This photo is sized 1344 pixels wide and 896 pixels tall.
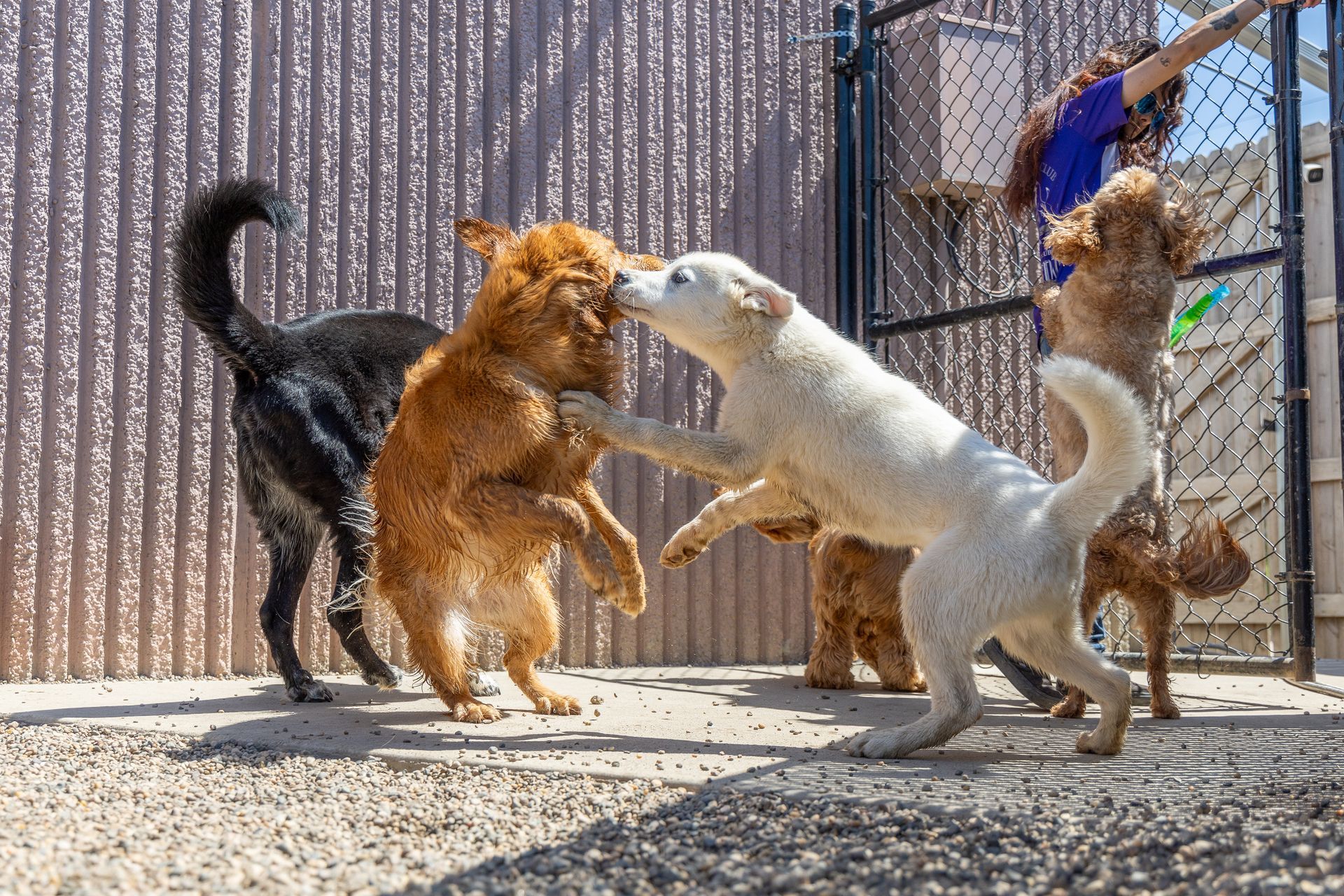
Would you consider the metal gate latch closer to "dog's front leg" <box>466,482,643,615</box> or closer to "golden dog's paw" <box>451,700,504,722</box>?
"dog's front leg" <box>466,482,643,615</box>

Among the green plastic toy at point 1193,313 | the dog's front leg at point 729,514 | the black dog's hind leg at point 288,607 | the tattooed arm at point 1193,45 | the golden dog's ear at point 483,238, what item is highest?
the tattooed arm at point 1193,45

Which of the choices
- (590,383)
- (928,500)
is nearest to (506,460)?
(590,383)

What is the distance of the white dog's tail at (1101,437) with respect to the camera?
2.51m

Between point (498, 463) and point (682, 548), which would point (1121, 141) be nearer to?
point (682, 548)

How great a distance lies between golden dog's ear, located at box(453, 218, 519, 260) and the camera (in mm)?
3277

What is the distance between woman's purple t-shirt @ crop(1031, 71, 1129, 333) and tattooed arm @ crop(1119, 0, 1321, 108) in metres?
0.08

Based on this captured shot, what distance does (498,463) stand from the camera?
3.00 meters

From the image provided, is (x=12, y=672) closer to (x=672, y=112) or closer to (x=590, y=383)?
(x=590, y=383)

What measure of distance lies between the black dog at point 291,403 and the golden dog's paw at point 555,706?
0.69 m

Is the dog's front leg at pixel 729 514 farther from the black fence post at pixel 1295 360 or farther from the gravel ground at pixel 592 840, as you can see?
the black fence post at pixel 1295 360

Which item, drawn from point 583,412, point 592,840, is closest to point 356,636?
point 583,412

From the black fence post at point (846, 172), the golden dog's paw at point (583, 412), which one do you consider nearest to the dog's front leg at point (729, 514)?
the golden dog's paw at point (583, 412)

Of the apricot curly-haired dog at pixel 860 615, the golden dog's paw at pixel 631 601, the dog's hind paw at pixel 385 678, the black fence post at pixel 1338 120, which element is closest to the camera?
the golden dog's paw at pixel 631 601

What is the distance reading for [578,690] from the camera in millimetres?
4051
